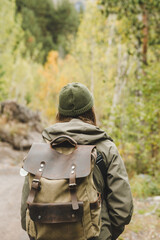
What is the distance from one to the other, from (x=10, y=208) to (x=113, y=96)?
6.36m

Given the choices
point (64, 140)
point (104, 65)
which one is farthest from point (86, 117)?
point (104, 65)

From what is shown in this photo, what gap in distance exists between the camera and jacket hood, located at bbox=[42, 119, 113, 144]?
5.96 feet

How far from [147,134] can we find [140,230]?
3812mm

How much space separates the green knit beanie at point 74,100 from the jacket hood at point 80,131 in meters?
0.12

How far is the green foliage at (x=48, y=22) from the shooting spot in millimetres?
42575

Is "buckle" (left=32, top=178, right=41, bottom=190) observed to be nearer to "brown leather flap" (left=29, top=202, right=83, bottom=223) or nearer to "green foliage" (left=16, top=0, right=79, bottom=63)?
"brown leather flap" (left=29, top=202, right=83, bottom=223)

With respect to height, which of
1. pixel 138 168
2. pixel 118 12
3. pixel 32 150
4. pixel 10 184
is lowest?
pixel 138 168

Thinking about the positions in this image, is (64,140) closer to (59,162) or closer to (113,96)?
(59,162)

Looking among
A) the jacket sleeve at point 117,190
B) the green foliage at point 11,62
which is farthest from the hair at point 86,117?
the green foliage at point 11,62

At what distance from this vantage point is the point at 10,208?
445cm

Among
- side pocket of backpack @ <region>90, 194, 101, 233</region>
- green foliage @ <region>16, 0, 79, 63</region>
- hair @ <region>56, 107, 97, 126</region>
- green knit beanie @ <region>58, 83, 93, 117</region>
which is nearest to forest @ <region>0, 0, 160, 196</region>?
green foliage @ <region>16, 0, 79, 63</region>

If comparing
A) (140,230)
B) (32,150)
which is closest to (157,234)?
(140,230)

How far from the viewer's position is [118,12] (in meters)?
8.00

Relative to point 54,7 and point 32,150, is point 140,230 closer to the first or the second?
point 32,150
